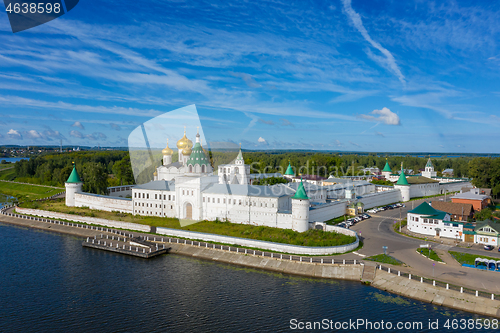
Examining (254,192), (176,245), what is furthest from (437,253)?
(176,245)

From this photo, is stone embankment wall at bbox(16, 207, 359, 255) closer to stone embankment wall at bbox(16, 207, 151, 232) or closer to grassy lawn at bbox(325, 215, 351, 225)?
stone embankment wall at bbox(16, 207, 151, 232)

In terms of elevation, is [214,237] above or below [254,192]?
below

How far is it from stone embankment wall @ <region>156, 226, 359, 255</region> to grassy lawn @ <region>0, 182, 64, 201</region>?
46322 millimetres

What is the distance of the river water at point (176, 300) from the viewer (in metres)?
19.8

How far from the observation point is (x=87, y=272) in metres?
28.0

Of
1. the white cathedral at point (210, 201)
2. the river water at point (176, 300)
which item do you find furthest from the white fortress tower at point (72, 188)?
the river water at point (176, 300)

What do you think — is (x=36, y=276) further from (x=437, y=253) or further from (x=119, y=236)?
(x=437, y=253)

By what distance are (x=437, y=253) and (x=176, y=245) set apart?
79.7 feet

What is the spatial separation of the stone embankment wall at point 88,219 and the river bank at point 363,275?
6.96 metres

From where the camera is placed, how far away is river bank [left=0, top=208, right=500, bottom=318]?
2112 centimetres

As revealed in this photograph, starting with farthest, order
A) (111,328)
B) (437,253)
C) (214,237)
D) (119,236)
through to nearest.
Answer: (119,236) < (214,237) < (437,253) < (111,328)

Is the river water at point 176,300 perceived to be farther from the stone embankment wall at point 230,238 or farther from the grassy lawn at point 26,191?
the grassy lawn at point 26,191

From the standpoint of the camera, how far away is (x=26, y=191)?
254 ft

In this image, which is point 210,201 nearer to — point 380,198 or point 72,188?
point 72,188
